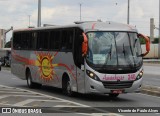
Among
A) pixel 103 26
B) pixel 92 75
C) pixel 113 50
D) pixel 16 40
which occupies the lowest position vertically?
pixel 92 75

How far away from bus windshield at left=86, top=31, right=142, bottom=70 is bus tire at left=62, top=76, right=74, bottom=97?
2.05 metres

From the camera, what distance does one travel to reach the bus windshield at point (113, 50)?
54.8 ft

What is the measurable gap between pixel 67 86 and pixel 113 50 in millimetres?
2797

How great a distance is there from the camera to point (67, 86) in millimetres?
18656

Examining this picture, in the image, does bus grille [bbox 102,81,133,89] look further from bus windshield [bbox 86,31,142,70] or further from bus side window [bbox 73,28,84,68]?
bus side window [bbox 73,28,84,68]

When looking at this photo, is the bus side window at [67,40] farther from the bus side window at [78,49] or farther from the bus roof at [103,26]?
the bus roof at [103,26]

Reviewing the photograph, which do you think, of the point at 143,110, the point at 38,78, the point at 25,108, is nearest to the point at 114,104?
the point at 143,110

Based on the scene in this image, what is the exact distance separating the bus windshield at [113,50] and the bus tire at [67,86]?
205 centimetres

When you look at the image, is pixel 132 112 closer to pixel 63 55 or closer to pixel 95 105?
pixel 95 105

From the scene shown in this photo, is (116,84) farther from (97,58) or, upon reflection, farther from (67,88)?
(67,88)

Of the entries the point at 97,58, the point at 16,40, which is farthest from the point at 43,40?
the point at 97,58

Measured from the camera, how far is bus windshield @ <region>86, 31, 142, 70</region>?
16703mm

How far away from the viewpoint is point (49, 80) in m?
20.5

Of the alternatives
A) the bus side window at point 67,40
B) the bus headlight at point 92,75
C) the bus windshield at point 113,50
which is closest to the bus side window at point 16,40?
the bus side window at point 67,40
